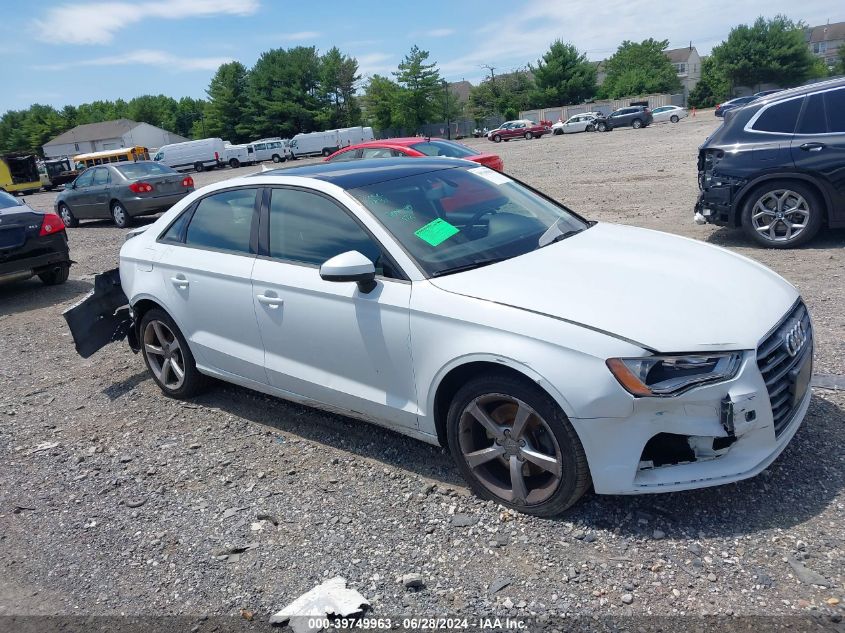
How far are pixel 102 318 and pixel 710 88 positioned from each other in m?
86.8

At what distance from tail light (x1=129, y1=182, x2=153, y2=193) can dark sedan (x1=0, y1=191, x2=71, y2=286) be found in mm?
6479

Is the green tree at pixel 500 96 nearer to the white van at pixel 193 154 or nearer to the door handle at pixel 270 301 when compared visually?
the white van at pixel 193 154

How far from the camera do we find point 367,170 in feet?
14.6

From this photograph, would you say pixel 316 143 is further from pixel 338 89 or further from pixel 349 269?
pixel 349 269

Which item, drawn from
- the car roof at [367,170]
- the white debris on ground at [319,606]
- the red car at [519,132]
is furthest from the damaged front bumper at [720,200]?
the red car at [519,132]

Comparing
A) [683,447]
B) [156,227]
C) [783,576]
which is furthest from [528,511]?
[156,227]

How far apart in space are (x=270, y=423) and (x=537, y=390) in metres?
2.35

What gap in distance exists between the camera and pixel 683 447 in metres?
3.10

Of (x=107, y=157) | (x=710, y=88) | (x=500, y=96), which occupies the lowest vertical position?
(x=710, y=88)

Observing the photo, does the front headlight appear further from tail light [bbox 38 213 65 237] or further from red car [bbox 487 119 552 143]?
red car [bbox 487 119 552 143]

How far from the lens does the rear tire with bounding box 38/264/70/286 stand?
10.2 meters

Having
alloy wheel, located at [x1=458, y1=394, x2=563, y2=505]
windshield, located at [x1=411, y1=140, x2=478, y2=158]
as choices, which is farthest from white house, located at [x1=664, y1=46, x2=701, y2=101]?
alloy wheel, located at [x1=458, y1=394, x2=563, y2=505]

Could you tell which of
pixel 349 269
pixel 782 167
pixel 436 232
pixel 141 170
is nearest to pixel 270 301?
pixel 349 269

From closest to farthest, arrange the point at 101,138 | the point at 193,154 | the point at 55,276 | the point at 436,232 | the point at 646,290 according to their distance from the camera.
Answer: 1. the point at 646,290
2. the point at 436,232
3. the point at 55,276
4. the point at 193,154
5. the point at 101,138
